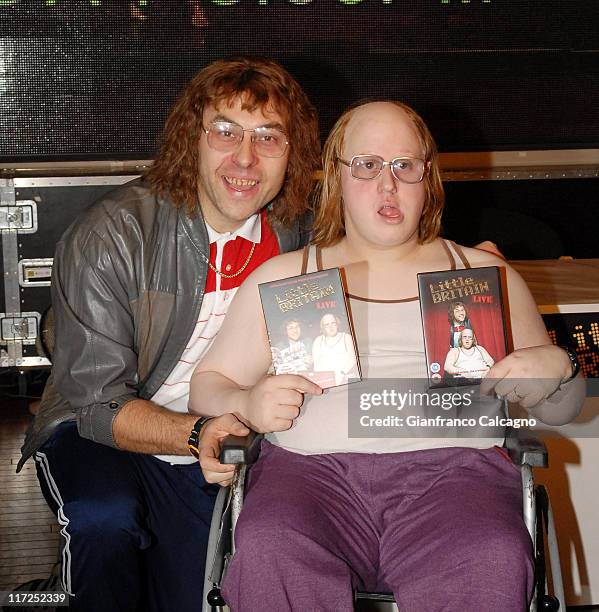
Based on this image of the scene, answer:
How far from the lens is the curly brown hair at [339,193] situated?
6.98 ft

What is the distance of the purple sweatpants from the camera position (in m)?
1.66

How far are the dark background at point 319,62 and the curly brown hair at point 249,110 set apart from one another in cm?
167

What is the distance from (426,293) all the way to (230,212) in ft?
2.05

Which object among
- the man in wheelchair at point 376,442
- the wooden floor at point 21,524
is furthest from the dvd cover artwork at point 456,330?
the wooden floor at point 21,524

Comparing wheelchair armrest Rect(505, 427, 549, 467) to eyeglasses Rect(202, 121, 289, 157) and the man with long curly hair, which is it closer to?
the man with long curly hair

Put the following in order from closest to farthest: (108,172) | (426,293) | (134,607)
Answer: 1. (426,293)
2. (134,607)
3. (108,172)

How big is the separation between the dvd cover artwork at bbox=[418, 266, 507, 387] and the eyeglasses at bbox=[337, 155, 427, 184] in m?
0.25

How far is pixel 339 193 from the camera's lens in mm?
2188

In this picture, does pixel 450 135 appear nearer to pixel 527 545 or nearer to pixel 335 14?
pixel 335 14

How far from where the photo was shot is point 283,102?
2318mm

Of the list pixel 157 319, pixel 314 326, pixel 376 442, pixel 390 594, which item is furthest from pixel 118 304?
pixel 390 594

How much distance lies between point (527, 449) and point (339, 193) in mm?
734

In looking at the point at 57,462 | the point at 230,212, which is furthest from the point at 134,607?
the point at 230,212

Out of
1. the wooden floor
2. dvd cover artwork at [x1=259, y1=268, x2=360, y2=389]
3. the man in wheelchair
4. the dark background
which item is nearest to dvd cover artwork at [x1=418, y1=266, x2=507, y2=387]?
the man in wheelchair
